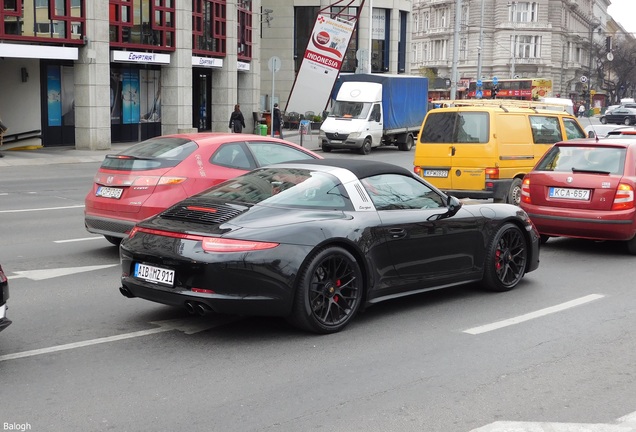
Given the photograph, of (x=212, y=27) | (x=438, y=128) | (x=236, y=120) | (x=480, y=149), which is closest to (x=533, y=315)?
(x=480, y=149)

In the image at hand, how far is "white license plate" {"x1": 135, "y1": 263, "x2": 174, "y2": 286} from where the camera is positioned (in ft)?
21.7

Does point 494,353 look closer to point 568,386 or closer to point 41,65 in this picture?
point 568,386

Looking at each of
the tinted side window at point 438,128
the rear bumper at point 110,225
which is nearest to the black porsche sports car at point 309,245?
the rear bumper at point 110,225

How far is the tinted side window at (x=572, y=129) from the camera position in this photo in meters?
17.3

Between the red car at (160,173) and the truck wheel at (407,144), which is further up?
the red car at (160,173)

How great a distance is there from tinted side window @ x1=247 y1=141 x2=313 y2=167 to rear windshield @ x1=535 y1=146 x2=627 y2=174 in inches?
140

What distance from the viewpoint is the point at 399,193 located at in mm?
7867

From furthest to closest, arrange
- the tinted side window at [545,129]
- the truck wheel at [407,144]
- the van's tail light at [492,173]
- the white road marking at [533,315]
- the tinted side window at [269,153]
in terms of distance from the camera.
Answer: the truck wheel at [407,144], the tinted side window at [545,129], the van's tail light at [492,173], the tinted side window at [269,153], the white road marking at [533,315]

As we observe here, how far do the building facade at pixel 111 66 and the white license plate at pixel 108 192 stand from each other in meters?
18.4

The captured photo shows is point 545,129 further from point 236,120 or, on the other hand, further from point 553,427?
point 236,120

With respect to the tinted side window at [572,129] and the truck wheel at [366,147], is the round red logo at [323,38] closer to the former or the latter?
the truck wheel at [366,147]

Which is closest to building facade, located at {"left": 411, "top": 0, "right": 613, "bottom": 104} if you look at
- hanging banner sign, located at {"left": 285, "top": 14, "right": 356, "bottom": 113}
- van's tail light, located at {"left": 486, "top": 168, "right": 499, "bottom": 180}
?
hanging banner sign, located at {"left": 285, "top": 14, "right": 356, "bottom": 113}

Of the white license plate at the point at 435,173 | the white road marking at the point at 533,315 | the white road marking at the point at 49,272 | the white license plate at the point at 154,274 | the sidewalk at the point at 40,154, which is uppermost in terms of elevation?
the white license plate at the point at 435,173

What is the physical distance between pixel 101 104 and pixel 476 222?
938 inches
